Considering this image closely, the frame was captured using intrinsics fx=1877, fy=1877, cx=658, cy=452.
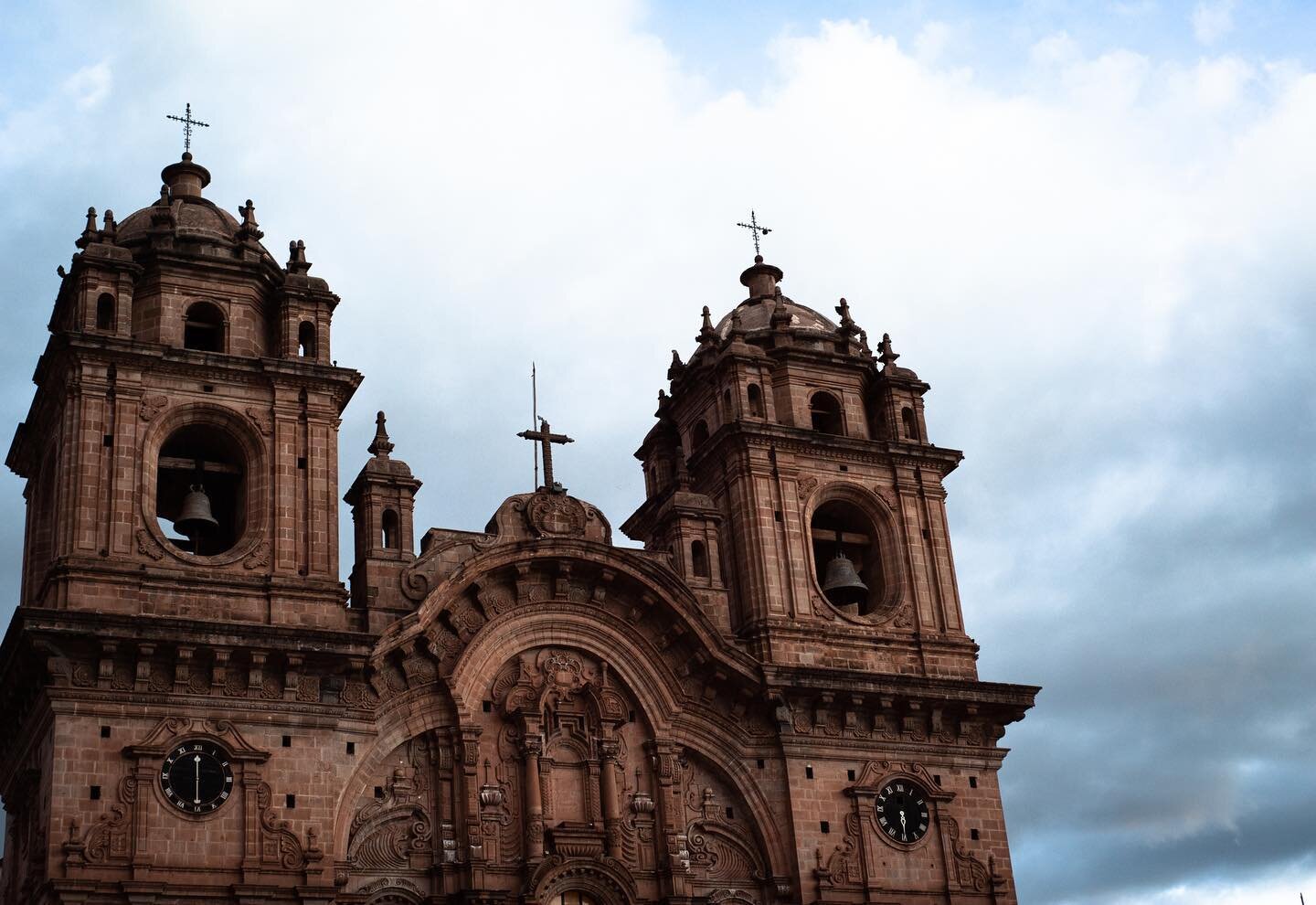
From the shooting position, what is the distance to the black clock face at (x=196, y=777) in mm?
32688

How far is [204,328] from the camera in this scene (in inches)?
1539

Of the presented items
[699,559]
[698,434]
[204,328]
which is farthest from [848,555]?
[204,328]

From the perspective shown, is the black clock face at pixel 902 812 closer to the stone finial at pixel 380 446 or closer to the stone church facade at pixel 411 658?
the stone church facade at pixel 411 658

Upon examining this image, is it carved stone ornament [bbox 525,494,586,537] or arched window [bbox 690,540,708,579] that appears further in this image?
arched window [bbox 690,540,708,579]

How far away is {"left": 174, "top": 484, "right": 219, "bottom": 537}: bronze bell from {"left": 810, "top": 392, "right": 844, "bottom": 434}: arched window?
14.3m

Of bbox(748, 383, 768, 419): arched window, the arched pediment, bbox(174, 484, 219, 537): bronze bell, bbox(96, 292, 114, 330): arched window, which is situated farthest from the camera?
bbox(748, 383, 768, 419): arched window

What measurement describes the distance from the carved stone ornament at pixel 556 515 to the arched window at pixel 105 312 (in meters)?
9.06

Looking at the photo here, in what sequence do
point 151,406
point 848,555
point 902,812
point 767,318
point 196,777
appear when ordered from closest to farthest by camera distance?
1. point 196,777
2. point 151,406
3. point 902,812
4. point 848,555
5. point 767,318

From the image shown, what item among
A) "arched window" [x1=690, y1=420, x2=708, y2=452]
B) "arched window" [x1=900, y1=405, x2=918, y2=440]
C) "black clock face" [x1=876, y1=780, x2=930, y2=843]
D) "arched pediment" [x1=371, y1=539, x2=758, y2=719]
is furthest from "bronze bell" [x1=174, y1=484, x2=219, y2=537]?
"arched window" [x1=900, y1=405, x2=918, y2=440]

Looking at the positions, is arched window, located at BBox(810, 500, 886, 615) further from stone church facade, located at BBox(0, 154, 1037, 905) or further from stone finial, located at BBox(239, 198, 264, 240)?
stone finial, located at BBox(239, 198, 264, 240)

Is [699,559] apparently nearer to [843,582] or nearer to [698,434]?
[843,582]

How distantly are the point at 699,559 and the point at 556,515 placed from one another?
3.55m

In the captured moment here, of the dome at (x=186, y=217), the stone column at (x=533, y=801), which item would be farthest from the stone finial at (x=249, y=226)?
the stone column at (x=533, y=801)

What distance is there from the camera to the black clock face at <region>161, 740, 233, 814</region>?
32.7 metres
